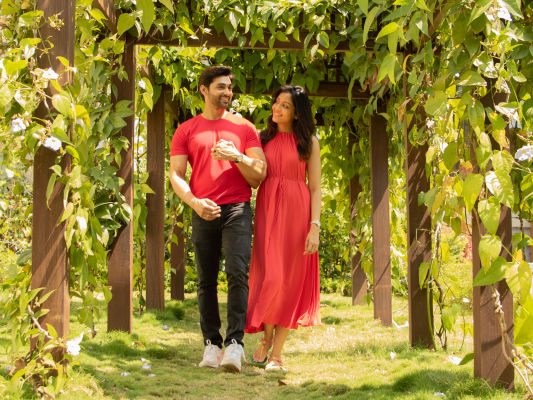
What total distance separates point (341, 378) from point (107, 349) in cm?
130

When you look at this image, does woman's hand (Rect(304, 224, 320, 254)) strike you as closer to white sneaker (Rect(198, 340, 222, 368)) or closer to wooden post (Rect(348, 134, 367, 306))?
white sneaker (Rect(198, 340, 222, 368))

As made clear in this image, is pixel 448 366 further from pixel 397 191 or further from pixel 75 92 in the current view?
pixel 397 191

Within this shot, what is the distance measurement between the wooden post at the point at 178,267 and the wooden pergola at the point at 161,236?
0.01 meters

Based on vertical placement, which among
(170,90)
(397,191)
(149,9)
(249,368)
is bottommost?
(249,368)

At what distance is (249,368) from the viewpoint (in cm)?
347

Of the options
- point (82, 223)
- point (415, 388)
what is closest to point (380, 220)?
point (415, 388)

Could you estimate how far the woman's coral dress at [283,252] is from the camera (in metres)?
3.36

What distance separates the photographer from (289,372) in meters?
3.42

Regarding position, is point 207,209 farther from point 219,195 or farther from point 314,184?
point 314,184

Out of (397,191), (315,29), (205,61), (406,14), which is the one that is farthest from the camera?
(397,191)

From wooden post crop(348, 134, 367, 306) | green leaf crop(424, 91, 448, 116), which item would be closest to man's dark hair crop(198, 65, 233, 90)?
green leaf crop(424, 91, 448, 116)

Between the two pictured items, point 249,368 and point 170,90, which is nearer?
point 249,368

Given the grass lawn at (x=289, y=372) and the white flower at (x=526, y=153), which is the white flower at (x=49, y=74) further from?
the white flower at (x=526, y=153)

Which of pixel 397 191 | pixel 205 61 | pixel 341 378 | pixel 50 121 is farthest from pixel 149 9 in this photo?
pixel 397 191
